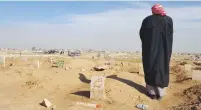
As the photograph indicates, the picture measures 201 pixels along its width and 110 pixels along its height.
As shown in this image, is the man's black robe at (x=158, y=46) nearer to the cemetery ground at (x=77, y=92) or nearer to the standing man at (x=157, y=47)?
the standing man at (x=157, y=47)

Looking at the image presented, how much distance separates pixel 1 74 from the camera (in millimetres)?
14531

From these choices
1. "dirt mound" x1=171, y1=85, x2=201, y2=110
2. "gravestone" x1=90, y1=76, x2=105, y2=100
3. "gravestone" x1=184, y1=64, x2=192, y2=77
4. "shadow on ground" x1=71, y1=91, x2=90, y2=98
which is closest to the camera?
"dirt mound" x1=171, y1=85, x2=201, y2=110

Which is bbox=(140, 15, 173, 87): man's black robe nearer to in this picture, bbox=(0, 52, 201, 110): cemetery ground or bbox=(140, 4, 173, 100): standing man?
bbox=(140, 4, 173, 100): standing man

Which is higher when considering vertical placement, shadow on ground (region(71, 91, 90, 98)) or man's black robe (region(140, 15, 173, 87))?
man's black robe (region(140, 15, 173, 87))

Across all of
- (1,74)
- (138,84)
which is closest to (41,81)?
(1,74)

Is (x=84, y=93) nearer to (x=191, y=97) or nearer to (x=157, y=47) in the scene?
(x=157, y=47)

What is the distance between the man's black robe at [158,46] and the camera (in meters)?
10.4

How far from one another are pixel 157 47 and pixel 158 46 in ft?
0.15

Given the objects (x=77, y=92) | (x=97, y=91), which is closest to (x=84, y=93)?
(x=77, y=92)

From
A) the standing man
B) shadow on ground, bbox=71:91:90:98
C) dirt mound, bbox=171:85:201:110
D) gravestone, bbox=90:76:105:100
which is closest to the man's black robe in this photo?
the standing man

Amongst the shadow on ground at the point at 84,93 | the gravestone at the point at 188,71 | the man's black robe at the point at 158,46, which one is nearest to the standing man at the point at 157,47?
the man's black robe at the point at 158,46

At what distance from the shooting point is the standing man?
34.2 feet

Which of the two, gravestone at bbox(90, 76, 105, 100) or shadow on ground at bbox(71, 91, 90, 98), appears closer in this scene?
gravestone at bbox(90, 76, 105, 100)

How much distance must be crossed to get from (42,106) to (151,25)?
13.8ft
